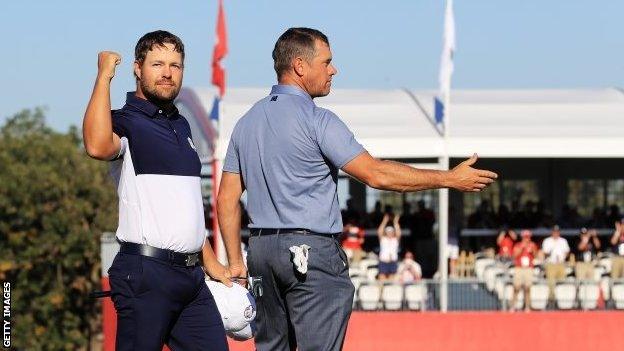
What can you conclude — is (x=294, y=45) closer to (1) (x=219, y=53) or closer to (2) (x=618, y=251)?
(2) (x=618, y=251)

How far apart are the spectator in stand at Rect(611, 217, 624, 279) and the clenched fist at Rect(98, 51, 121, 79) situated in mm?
19207

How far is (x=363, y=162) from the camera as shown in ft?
19.9

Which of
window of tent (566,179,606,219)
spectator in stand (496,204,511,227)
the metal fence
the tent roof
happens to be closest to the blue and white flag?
the tent roof

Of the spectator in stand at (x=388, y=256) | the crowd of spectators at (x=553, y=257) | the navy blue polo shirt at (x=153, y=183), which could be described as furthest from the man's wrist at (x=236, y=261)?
the spectator in stand at (x=388, y=256)

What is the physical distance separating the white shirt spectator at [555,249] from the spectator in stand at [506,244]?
0.79 m

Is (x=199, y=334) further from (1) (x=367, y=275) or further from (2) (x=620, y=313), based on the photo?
(1) (x=367, y=275)

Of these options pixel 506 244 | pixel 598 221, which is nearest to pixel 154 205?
pixel 506 244

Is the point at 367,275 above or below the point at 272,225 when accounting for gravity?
below

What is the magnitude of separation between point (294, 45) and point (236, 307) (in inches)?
39.9

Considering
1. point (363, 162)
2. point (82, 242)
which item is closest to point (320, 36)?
point (363, 162)

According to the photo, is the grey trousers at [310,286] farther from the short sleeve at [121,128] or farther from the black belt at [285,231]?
the short sleeve at [121,128]

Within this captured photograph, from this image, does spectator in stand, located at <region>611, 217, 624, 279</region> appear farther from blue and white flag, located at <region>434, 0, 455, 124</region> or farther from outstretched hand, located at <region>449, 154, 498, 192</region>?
outstretched hand, located at <region>449, 154, 498, 192</region>

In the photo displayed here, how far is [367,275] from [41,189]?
1284 inches

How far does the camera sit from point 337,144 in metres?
6.02
